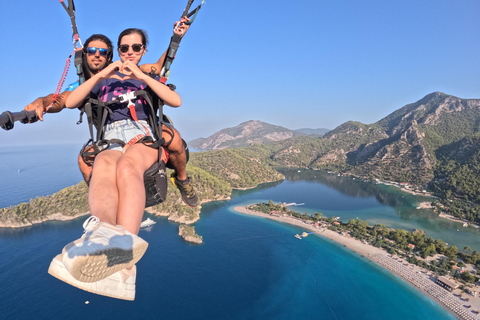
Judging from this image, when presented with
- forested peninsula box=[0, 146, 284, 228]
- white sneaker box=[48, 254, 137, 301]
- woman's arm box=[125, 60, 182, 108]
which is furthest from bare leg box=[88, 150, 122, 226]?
forested peninsula box=[0, 146, 284, 228]

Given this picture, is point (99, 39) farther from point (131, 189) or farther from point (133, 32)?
point (131, 189)

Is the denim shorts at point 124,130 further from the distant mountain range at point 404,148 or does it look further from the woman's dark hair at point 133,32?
the distant mountain range at point 404,148

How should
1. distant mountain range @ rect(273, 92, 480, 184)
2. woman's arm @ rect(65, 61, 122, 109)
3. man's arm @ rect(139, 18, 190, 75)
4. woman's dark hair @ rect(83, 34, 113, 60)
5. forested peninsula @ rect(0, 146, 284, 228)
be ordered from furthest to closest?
distant mountain range @ rect(273, 92, 480, 184), forested peninsula @ rect(0, 146, 284, 228), man's arm @ rect(139, 18, 190, 75), woman's dark hair @ rect(83, 34, 113, 60), woman's arm @ rect(65, 61, 122, 109)

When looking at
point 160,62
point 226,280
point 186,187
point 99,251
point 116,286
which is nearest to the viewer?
point 99,251

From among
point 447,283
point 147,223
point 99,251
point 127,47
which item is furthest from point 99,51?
point 147,223

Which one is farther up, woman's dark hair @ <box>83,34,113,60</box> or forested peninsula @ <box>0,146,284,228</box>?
woman's dark hair @ <box>83,34,113,60</box>

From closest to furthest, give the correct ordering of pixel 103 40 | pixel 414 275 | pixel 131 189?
pixel 131 189, pixel 103 40, pixel 414 275

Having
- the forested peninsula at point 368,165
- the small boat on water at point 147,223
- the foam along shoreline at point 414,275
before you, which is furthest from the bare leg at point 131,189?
the forested peninsula at point 368,165

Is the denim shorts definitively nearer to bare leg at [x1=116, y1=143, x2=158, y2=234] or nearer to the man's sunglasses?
bare leg at [x1=116, y1=143, x2=158, y2=234]
